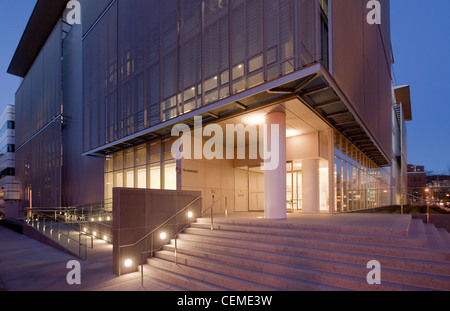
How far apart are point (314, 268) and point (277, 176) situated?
540cm

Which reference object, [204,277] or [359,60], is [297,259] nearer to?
[204,277]

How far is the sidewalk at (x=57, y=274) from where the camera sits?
7.97 metres

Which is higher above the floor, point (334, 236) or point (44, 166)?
point (44, 166)

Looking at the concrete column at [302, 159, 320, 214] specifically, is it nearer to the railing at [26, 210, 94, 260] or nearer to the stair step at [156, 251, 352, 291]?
the stair step at [156, 251, 352, 291]

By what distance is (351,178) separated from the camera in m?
18.7

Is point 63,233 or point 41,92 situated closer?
point 63,233

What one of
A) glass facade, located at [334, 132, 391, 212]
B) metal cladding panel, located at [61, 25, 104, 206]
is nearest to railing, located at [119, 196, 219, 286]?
glass facade, located at [334, 132, 391, 212]

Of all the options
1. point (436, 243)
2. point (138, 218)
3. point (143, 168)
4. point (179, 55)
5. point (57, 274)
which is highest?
point (179, 55)

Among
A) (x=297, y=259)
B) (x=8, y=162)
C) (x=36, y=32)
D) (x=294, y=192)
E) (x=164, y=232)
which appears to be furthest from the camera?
(x=8, y=162)

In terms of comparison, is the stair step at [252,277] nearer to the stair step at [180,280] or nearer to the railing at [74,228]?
the stair step at [180,280]

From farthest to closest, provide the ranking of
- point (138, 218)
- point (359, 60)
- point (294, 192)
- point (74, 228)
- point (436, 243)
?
point (294, 192) < point (359, 60) < point (74, 228) < point (138, 218) < point (436, 243)

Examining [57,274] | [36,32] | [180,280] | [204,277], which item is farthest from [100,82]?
[36,32]

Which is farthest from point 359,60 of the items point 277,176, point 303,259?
point 303,259

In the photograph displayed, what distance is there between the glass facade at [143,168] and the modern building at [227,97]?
0.12m
